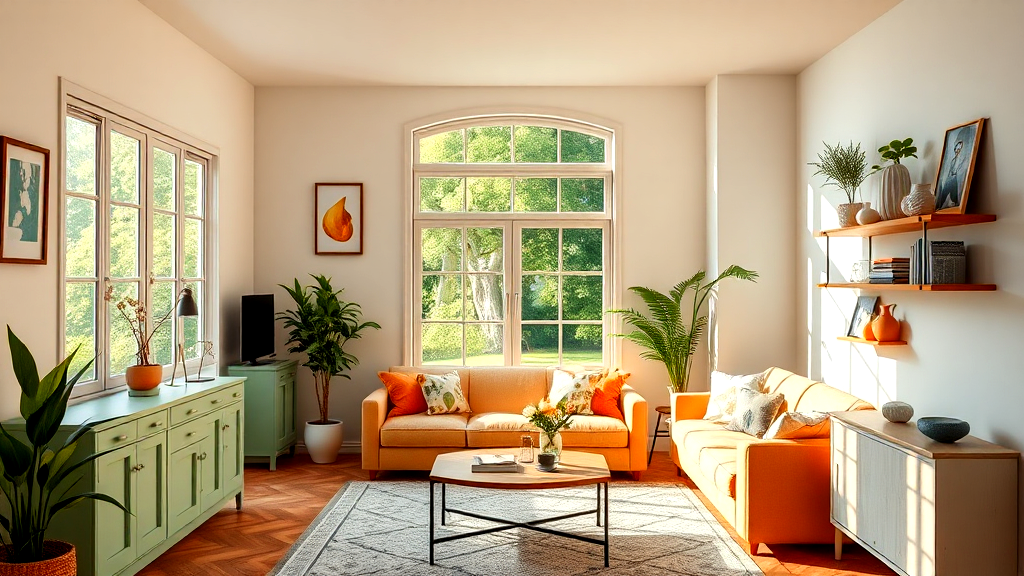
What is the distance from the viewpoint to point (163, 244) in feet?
17.4

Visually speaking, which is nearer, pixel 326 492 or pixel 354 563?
pixel 354 563

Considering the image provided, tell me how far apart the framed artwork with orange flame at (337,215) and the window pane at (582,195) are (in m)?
1.77

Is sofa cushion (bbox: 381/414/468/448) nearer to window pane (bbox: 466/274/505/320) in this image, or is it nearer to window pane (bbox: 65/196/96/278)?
window pane (bbox: 466/274/505/320)

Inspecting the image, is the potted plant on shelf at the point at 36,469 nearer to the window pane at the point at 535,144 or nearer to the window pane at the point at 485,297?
the window pane at the point at 485,297

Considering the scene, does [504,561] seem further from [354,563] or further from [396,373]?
[396,373]

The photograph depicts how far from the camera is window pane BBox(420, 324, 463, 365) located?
6.95 metres

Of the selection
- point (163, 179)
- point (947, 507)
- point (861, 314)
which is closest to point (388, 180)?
point (163, 179)

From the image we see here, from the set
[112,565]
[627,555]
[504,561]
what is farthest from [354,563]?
[627,555]

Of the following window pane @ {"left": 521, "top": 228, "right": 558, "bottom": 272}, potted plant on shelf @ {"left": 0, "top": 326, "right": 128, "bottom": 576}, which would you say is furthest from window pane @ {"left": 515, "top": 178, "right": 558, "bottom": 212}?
potted plant on shelf @ {"left": 0, "top": 326, "right": 128, "bottom": 576}

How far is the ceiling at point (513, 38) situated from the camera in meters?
4.82

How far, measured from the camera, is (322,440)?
638 cm

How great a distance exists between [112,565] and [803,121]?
18.0 ft

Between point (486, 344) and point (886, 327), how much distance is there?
336 cm

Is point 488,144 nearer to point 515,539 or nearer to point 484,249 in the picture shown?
point 484,249
